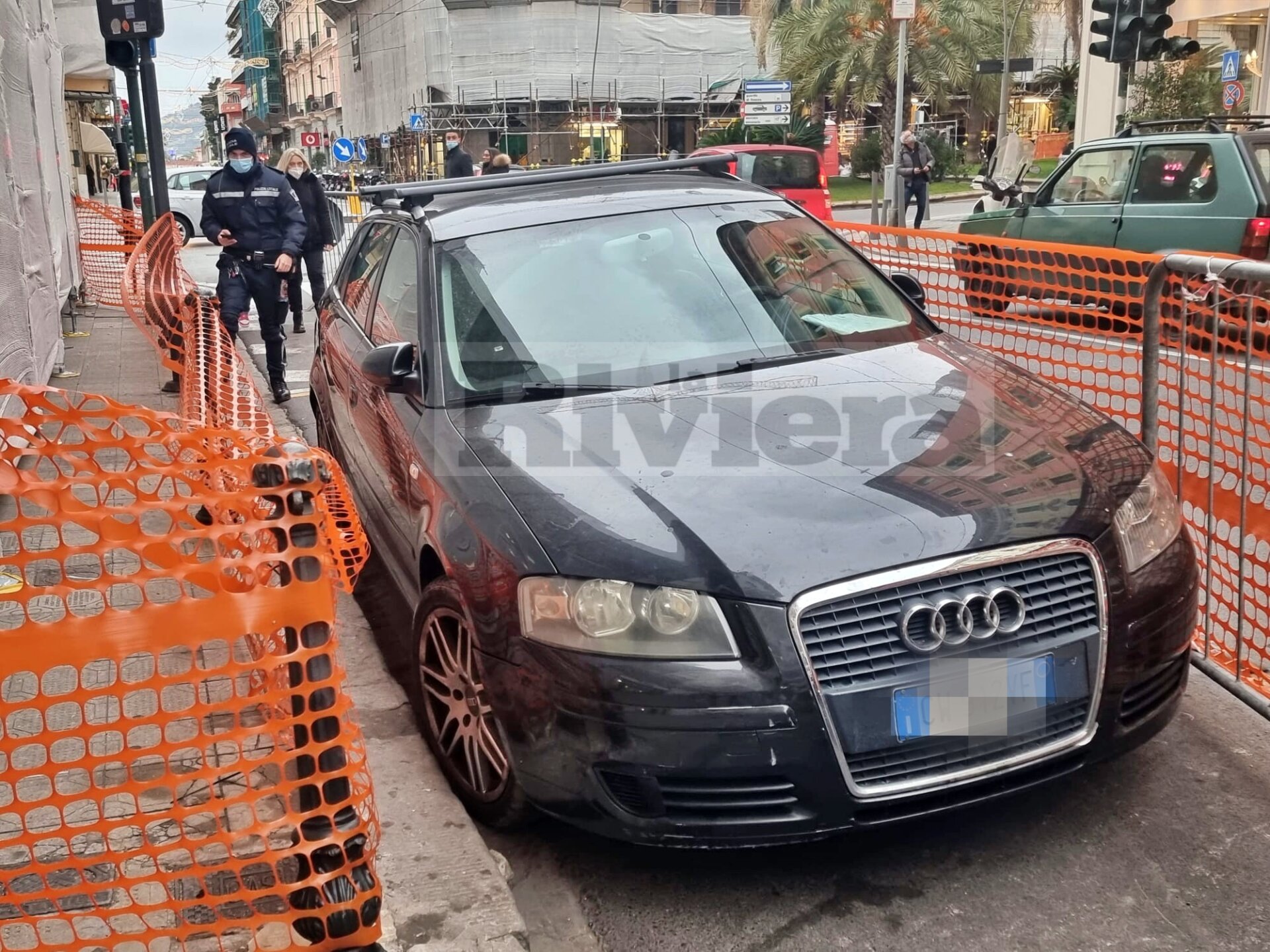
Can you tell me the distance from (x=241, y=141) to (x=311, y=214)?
138 inches

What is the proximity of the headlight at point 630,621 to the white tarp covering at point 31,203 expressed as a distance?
478cm

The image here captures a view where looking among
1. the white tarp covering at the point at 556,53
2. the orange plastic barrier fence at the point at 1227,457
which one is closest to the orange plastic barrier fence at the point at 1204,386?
the orange plastic barrier fence at the point at 1227,457

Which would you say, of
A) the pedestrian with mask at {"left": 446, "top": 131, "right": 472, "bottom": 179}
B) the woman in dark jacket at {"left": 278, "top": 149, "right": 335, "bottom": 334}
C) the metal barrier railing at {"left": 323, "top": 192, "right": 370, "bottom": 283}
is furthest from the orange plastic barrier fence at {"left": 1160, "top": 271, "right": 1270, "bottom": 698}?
the pedestrian with mask at {"left": 446, "top": 131, "right": 472, "bottom": 179}

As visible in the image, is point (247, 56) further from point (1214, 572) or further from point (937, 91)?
point (1214, 572)

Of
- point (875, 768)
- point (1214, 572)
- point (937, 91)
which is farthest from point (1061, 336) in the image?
point (937, 91)

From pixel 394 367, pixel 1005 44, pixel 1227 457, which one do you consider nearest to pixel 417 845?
pixel 394 367

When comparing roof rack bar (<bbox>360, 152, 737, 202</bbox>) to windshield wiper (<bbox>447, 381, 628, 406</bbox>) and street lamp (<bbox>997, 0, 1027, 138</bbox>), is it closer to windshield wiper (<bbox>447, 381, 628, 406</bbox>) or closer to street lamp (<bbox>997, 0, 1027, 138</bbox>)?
windshield wiper (<bbox>447, 381, 628, 406</bbox>)

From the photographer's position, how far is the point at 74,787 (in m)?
3.41

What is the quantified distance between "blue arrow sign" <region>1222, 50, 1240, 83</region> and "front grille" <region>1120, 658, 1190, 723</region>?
17549mm

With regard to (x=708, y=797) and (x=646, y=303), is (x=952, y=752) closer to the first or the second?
(x=708, y=797)

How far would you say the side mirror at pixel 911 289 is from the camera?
477cm

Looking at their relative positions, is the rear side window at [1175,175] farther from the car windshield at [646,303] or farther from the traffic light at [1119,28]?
the car windshield at [646,303]

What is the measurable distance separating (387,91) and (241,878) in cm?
5954

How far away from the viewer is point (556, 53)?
5112cm
